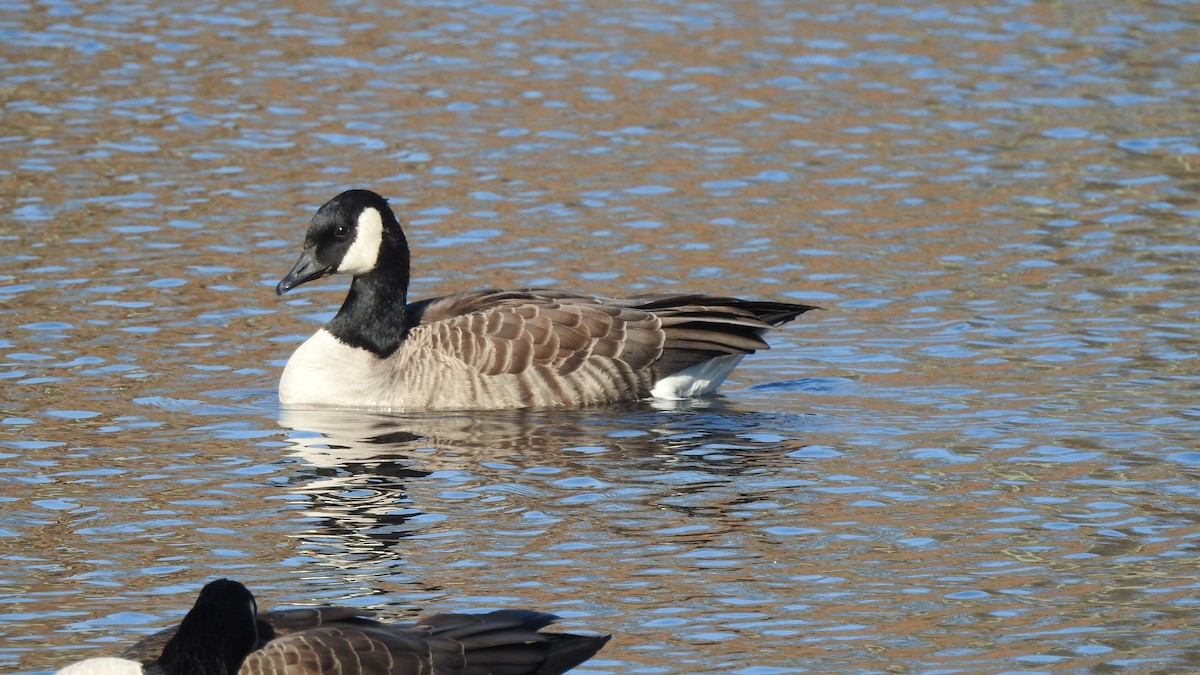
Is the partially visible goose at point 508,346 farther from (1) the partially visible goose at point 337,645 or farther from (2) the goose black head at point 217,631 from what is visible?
(2) the goose black head at point 217,631

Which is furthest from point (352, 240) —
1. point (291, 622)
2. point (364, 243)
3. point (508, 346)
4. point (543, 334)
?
point (291, 622)

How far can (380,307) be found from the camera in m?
14.2

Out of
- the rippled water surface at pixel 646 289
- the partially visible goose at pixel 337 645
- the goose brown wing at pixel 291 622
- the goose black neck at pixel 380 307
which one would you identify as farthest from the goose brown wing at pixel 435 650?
the goose black neck at pixel 380 307

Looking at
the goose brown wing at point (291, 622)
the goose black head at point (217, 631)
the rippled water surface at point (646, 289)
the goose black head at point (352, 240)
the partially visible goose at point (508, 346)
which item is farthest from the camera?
the goose black head at point (352, 240)

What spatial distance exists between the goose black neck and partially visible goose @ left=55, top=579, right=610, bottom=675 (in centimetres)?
618

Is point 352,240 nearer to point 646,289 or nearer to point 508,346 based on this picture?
point 508,346

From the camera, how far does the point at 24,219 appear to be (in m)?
17.8

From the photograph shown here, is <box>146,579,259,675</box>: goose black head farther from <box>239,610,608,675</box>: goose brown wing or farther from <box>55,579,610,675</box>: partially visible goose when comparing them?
<box>239,610,608,675</box>: goose brown wing

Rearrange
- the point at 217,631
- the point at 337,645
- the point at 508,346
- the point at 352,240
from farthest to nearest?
the point at 352,240
the point at 508,346
the point at 337,645
the point at 217,631

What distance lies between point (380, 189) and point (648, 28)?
22.7ft

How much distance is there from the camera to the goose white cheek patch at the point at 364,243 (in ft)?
46.5

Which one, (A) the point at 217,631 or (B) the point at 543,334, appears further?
(B) the point at 543,334

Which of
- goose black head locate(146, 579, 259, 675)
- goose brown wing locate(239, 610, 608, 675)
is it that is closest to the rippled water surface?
goose brown wing locate(239, 610, 608, 675)

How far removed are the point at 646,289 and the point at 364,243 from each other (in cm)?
283
